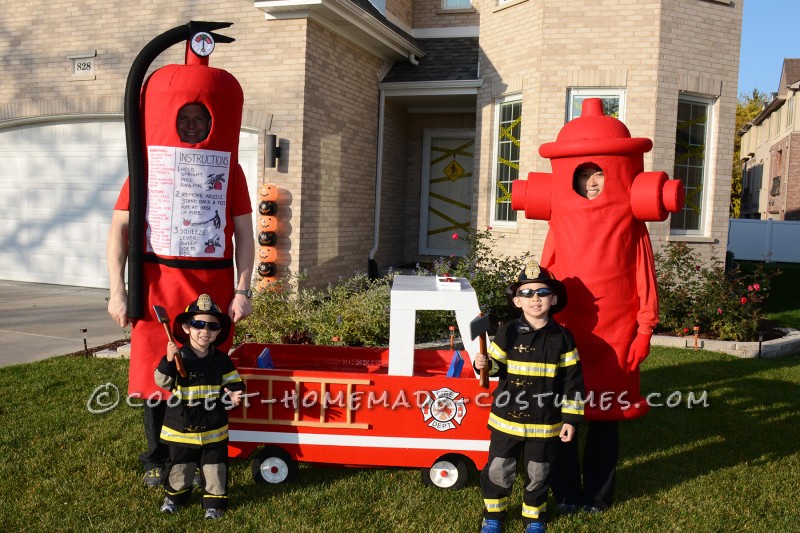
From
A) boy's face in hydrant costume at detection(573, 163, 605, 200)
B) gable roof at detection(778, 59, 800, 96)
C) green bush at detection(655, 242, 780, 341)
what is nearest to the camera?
boy's face in hydrant costume at detection(573, 163, 605, 200)

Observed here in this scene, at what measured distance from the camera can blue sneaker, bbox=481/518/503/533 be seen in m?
3.48

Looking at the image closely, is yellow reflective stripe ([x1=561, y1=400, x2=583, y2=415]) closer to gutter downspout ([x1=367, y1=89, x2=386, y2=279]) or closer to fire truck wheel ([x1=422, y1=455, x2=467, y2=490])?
fire truck wheel ([x1=422, y1=455, x2=467, y2=490])

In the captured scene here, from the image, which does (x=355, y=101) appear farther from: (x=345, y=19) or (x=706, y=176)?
(x=706, y=176)

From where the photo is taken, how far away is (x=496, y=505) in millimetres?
3490

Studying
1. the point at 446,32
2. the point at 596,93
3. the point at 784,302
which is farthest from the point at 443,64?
the point at 784,302

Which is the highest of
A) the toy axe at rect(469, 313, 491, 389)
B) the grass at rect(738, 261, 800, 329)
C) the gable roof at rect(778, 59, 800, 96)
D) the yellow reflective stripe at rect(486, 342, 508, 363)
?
the gable roof at rect(778, 59, 800, 96)

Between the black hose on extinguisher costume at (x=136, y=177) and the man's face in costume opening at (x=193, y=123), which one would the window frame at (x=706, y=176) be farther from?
the black hose on extinguisher costume at (x=136, y=177)

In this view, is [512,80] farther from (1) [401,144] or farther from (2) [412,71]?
(1) [401,144]

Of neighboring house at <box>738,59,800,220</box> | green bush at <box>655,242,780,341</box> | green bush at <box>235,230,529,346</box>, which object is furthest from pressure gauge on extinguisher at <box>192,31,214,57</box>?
neighboring house at <box>738,59,800,220</box>

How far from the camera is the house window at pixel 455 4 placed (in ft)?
40.4

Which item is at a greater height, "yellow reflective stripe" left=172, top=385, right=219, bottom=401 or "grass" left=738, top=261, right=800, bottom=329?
"yellow reflective stripe" left=172, top=385, right=219, bottom=401

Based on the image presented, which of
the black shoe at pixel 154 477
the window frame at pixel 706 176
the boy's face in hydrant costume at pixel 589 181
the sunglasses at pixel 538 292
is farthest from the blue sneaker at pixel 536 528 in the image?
the window frame at pixel 706 176

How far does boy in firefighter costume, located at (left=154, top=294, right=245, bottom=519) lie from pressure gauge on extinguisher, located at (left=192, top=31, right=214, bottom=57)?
134cm

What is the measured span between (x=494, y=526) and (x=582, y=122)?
2.12 metres
